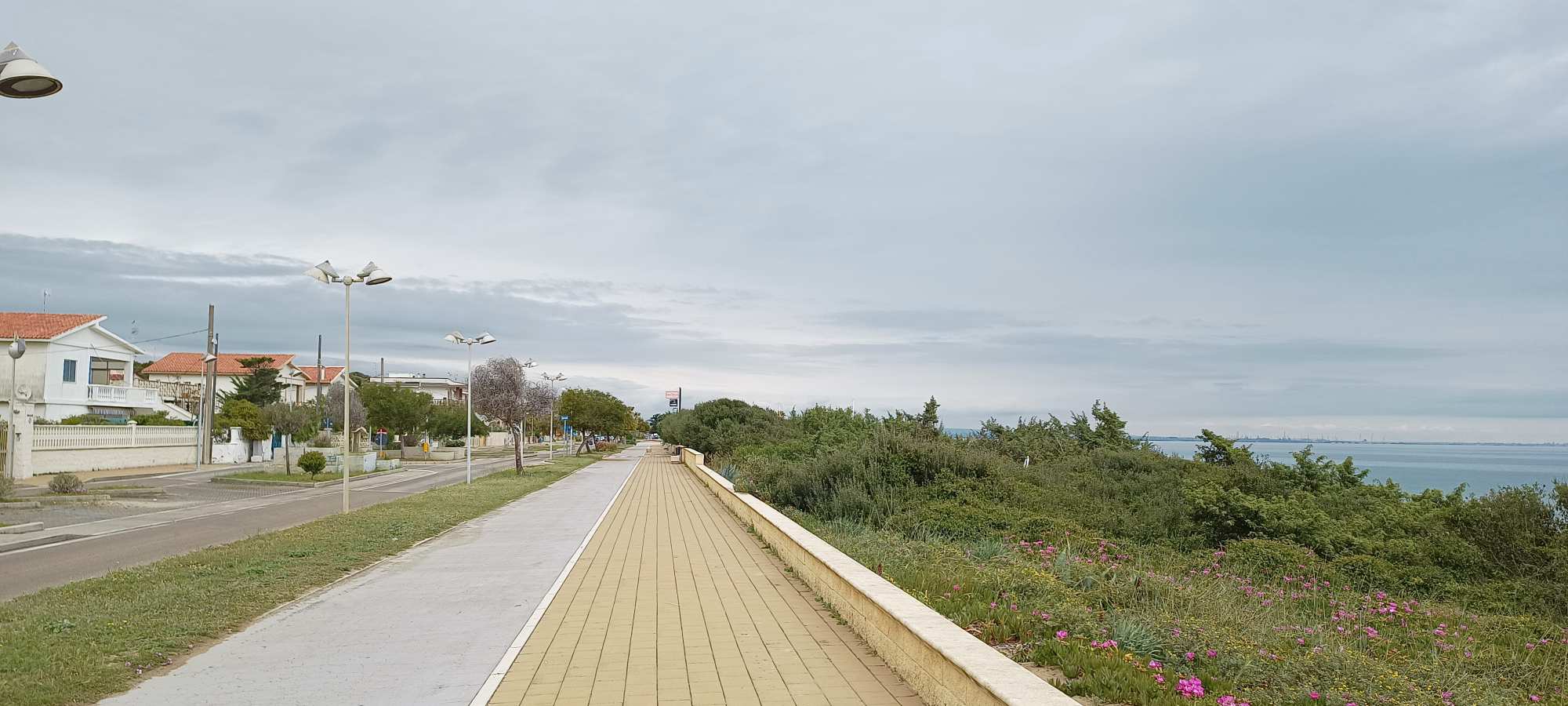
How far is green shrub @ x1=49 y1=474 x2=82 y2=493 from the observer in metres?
26.8

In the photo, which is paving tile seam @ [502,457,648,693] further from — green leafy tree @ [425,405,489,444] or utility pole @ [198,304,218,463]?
green leafy tree @ [425,405,489,444]

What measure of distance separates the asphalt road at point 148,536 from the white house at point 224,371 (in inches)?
2099

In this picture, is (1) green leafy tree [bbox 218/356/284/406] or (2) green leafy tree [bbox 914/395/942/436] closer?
(2) green leafy tree [bbox 914/395/942/436]

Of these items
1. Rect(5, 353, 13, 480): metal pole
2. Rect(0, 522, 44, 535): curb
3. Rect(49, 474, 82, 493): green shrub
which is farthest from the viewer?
Rect(5, 353, 13, 480): metal pole

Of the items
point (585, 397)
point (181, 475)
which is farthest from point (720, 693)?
point (585, 397)

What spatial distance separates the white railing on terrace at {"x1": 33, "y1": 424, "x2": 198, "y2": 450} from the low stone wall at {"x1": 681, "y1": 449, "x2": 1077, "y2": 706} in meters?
39.0

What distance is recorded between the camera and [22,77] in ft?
23.6

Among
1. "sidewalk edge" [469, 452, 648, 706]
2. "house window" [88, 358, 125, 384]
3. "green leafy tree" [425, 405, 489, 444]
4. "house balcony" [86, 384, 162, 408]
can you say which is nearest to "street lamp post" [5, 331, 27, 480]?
"house balcony" [86, 384, 162, 408]

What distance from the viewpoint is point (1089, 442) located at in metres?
29.4

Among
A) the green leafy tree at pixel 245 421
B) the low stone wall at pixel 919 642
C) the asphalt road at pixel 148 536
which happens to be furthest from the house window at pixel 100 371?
the low stone wall at pixel 919 642

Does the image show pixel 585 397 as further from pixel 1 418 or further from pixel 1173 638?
pixel 1173 638

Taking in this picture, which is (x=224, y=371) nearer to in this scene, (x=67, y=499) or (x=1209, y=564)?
(x=67, y=499)

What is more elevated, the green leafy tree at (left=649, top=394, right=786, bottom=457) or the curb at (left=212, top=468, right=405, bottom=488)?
the green leafy tree at (left=649, top=394, right=786, bottom=457)

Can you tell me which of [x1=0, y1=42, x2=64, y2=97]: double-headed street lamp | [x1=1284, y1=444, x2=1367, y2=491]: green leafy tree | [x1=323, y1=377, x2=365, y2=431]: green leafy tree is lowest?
[x1=1284, y1=444, x2=1367, y2=491]: green leafy tree
